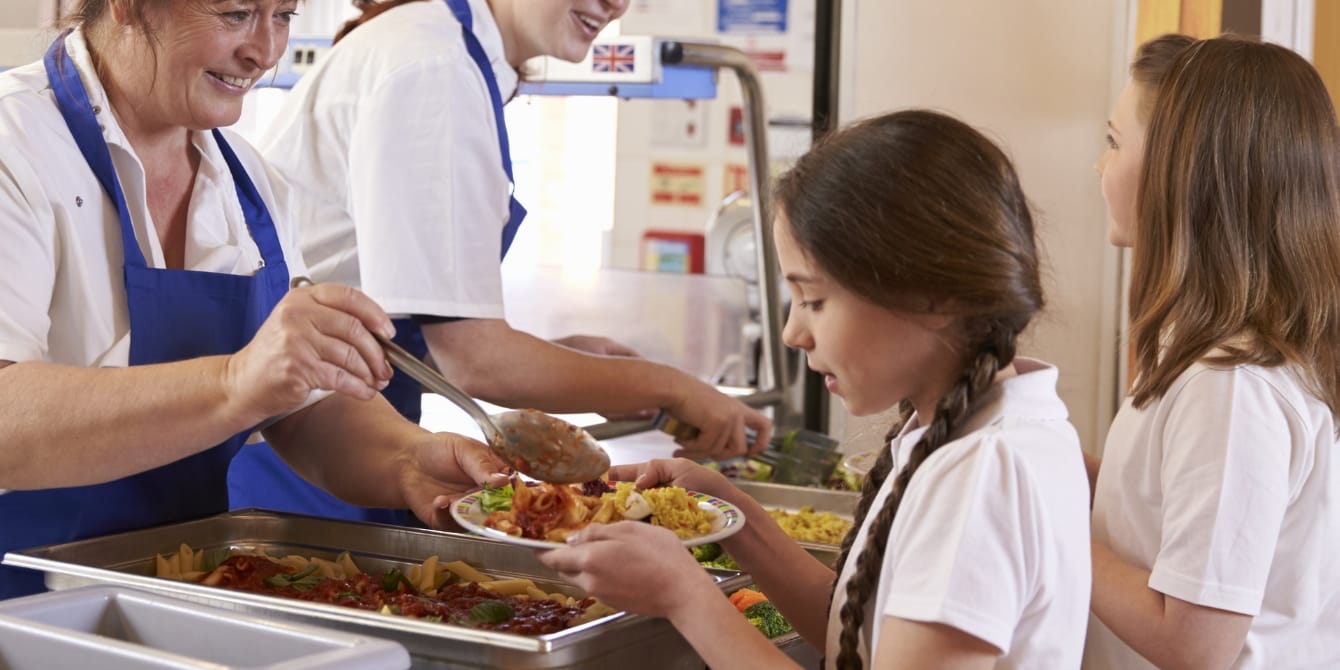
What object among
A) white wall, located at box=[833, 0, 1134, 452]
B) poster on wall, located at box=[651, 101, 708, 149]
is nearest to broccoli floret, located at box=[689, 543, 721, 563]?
white wall, located at box=[833, 0, 1134, 452]

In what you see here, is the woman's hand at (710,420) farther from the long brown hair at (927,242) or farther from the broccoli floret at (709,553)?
the long brown hair at (927,242)

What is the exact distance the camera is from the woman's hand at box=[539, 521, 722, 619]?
1.17m

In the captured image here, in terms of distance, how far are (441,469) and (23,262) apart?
0.57m

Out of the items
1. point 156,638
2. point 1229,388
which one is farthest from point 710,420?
point 156,638

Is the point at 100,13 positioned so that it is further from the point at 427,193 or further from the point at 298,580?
the point at 298,580

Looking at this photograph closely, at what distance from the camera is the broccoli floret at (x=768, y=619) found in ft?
4.91

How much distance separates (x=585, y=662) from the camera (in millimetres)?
1090

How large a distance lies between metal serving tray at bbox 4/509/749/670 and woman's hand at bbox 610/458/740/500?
0.62 ft

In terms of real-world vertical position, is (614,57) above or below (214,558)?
above

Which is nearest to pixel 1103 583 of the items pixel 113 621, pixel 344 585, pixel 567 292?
pixel 344 585

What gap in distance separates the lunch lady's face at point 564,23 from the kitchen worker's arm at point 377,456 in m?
0.68

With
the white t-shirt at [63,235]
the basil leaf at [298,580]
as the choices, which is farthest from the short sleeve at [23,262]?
the basil leaf at [298,580]

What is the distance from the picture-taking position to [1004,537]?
1.09m

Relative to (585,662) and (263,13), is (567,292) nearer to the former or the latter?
(263,13)
